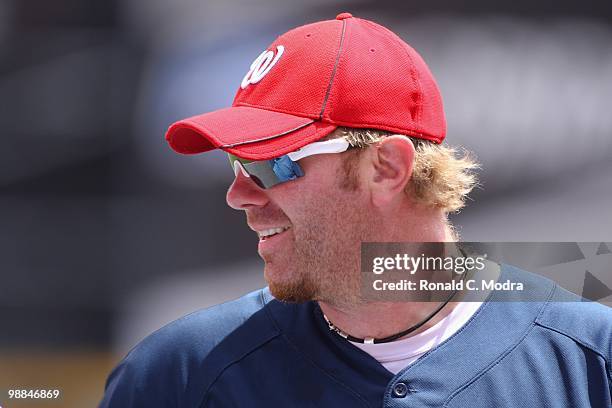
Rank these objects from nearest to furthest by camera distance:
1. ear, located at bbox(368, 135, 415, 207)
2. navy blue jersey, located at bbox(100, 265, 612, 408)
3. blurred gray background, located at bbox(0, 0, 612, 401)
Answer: navy blue jersey, located at bbox(100, 265, 612, 408) < ear, located at bbox(368, 135, 415, 207) < blurred gray background, located at bbox(0, 0, 612, 401)

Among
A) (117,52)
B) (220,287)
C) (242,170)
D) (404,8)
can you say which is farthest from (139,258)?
(242,170)

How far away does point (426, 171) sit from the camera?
5.37 feet

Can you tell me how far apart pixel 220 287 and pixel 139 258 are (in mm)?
330

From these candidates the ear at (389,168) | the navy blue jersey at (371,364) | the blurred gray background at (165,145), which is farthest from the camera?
the blurred gray background at (165,145)

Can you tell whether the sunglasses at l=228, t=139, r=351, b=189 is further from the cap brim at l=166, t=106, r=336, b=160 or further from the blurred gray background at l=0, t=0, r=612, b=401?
the blurred gray background at l=0, t=0, r=612, b=401

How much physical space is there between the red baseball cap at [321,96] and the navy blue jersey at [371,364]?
0.34m

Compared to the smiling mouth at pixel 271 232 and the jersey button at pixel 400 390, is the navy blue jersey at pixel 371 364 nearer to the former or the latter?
the jersey button at pixel 400 390

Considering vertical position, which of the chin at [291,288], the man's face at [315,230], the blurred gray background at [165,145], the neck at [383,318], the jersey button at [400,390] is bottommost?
the jersey button at [400,390]

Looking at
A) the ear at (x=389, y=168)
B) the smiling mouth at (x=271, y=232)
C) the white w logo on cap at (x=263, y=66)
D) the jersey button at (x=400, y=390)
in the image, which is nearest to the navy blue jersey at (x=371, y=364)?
the jersey button at (x=400, y=390)

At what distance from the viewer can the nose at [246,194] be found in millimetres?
1599

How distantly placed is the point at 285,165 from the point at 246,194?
0.10m

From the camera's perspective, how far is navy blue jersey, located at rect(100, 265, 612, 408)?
148cm

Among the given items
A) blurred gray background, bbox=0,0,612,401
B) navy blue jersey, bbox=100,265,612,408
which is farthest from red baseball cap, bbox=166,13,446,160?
blurred gray background, bbox=0,0,612,401

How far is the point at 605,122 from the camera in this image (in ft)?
11.1
